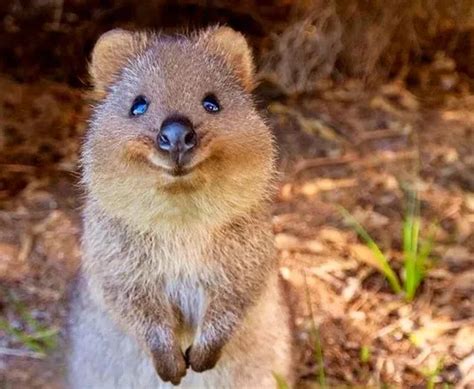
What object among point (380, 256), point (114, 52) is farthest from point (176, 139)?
point (380, 256)

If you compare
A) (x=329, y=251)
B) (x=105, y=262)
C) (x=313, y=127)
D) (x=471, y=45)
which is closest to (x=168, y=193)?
(x=105, y=262)

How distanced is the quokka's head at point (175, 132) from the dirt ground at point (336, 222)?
1.15 metres

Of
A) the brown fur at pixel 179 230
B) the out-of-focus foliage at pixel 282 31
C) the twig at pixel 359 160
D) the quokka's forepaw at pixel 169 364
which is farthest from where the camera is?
the out-of-focus foliage at pixel 282 31

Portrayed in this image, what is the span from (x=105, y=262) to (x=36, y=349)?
1.15 meters

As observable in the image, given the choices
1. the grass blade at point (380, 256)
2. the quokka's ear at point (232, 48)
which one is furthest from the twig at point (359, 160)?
the quokka's ear at point (232, 48)

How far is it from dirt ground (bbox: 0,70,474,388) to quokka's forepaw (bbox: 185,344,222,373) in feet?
2.27

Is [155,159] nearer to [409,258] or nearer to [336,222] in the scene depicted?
[409,258]

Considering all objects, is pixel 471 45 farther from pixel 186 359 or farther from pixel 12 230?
pixel 186 359

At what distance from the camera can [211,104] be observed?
11.8ft

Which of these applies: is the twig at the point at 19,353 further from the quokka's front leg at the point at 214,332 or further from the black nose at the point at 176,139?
the black nose at the point at 176,139

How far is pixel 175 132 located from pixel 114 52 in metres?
0.87

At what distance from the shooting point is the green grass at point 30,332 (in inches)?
193

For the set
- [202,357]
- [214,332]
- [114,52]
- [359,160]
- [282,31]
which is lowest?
[359,160]

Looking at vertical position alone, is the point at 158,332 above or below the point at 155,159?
below
